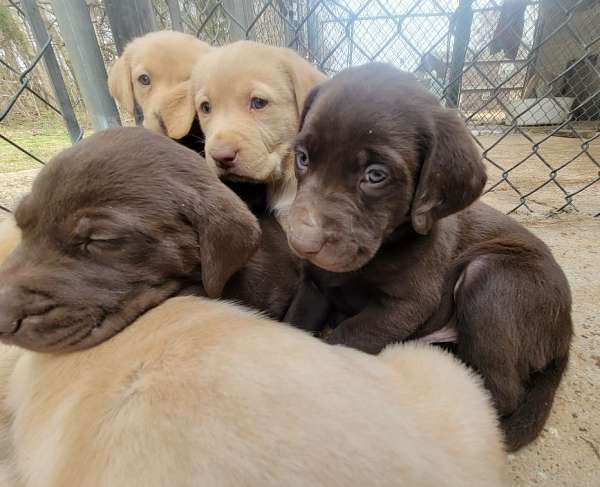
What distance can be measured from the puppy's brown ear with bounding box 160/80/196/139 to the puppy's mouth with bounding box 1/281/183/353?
132 cm

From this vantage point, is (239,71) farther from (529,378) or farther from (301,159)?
(529,378)

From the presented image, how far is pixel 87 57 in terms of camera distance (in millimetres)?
2420

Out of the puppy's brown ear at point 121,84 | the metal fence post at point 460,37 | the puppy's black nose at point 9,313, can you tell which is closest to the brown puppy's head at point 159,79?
the puppy's brown ear at point 121,84

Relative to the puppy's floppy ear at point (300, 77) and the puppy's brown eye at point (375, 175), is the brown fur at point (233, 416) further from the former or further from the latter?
the puppy's floppy ear at point (300, 77)

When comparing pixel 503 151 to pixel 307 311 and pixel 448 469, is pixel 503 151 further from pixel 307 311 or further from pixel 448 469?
pixel 448 469

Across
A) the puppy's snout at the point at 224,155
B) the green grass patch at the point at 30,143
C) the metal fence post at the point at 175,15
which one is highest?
the metal fence post at the point at 175,15

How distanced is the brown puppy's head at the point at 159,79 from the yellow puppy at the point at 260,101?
0.42 feet

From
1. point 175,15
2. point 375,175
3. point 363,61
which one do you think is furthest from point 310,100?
point 363,61

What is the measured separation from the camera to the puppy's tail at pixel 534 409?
1640 millimetres

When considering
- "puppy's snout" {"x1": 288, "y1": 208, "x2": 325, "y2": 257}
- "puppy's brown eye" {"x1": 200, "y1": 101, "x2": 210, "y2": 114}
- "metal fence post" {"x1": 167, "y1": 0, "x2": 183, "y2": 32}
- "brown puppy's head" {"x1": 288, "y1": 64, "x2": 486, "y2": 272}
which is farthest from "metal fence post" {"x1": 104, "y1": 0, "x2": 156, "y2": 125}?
"puppy's snout" {"x1": 288, "y1": 208, "x2": 325, "y2": 257}

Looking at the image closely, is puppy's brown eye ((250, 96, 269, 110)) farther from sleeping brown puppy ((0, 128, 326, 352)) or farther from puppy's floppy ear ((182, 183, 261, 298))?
puppy's floppy ear ((182, 183, 261, 298))

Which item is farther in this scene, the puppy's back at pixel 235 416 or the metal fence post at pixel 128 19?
the metal fence post at pixel 128 19

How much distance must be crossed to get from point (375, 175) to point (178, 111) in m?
1.40

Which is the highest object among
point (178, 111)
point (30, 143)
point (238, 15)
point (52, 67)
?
point (238, 15)
